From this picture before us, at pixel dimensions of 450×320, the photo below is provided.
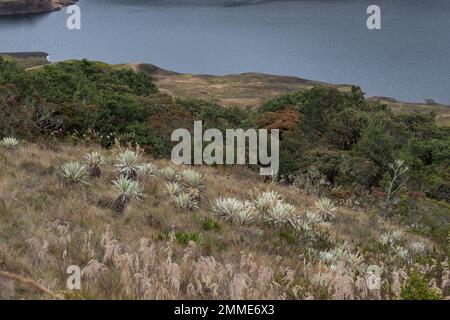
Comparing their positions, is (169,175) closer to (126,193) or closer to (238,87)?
(126,193)

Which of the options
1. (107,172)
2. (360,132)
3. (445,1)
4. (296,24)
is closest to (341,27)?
(296,24)

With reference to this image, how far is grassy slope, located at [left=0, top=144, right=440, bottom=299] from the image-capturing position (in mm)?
4738

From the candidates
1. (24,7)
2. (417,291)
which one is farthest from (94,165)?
(24,7)

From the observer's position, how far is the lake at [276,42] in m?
100

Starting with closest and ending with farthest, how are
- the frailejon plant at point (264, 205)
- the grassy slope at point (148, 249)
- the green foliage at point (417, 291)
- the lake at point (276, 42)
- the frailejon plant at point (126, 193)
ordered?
the grassy slope at point (148, 249)
the green foliage at point (417, 291)
the frailejon plant at point (126, 193)
the frailejon plant at point (264, 205)
the lake at point (276, 42)

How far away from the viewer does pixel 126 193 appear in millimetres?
8133

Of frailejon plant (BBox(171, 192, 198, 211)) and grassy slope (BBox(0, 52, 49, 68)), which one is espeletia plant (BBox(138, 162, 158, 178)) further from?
grassy slope (BBox(0, 52, 49, 68))

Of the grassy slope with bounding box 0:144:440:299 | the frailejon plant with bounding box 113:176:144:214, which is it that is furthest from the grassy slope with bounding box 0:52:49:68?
the grassy slope with bounding box 0:144:440:299

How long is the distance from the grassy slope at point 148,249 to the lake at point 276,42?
282 ft

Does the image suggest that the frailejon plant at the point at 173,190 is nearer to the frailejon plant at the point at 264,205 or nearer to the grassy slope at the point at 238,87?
the frailejon plant at the point at 264,205

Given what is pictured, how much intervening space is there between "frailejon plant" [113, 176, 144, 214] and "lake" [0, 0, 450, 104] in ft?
282

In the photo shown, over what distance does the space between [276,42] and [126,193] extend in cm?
12532

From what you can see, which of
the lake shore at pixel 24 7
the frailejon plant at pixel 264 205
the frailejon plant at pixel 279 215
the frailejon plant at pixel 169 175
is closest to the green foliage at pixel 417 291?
the frailejon plant at pixel 279 215
